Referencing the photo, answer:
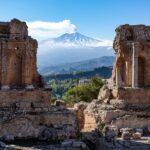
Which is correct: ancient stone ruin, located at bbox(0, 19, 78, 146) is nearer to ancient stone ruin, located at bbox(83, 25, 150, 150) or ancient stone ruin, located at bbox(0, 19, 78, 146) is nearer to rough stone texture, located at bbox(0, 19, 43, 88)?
rough stone texture, located at bbox(0, 19, 43, 88)

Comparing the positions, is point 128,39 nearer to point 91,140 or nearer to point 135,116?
point 135,116

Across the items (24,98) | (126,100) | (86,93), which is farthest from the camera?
(86,93)

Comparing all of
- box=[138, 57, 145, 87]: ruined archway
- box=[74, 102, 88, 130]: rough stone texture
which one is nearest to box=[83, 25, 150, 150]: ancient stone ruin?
box=[138, 57, 145, 87]: ruined archway

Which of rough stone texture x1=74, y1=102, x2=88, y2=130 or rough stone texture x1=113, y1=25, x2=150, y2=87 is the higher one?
rough stone texture x1=113, y1=25, x2=150, y2=87

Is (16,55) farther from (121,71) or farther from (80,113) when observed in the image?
(121,71)

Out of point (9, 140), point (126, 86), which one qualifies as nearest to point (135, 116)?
point (126, 86)

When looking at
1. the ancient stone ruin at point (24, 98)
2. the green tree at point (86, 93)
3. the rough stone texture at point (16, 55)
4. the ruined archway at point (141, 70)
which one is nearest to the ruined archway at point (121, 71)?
the ruined archway at point (141, 70)

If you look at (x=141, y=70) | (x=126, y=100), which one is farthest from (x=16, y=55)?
(x=141, y=70)

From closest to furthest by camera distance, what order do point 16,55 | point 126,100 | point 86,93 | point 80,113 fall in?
point 16,55, point 126,100, point 80,113, point 86,93

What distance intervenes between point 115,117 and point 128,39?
23.1ft

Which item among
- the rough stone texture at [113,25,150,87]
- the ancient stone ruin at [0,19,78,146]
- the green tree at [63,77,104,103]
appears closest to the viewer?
the ancient stone ruin at [0,19,78,146]

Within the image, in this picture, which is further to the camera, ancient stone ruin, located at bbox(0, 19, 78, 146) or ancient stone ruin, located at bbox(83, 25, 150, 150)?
ancient stone ruin, located at bbox(83, 25, 150, 150)

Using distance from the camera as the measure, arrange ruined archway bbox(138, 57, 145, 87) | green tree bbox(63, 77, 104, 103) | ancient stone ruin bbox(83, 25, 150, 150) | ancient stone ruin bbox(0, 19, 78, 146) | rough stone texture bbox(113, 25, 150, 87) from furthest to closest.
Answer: green tree bbox(63, 77, 104, 103), ruined archway bbox(138, 57, 145, 87), rough stone texture bbox(113, 25, 150, 87), ancient stone ruin bbox(83, 25, 150, 150), ancient stone ruin bbox(0, 19, 78, 146)

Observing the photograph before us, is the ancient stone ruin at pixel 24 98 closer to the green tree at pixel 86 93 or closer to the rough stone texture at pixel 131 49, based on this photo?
the rough stone texture at pixel 131 49
